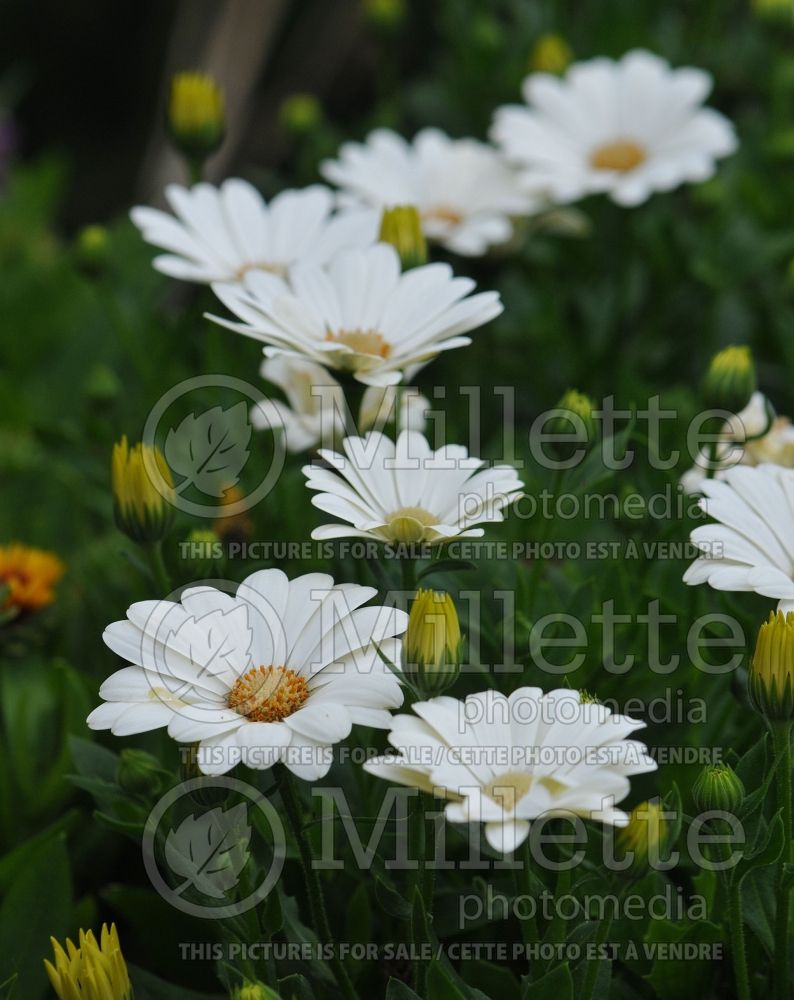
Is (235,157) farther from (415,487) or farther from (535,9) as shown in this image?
(415,487)

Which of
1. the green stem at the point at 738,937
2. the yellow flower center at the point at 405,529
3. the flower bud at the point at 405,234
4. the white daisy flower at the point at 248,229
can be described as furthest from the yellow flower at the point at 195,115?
the green stem at the point at 738,937

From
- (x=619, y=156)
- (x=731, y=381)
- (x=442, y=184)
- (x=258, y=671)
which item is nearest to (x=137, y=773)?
(x=258, y=671)

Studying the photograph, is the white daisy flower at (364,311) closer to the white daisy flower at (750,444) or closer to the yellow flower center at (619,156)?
the white daisy flower at (750,444)

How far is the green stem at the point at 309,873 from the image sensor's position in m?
0.57

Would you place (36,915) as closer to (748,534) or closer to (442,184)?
(748,534)

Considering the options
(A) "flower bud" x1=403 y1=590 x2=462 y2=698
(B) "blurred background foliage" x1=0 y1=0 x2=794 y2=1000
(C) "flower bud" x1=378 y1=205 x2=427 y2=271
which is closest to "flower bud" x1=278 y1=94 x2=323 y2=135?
(B) "blurred background foliage" x1=0 y1=0 x2=794 y2=1000

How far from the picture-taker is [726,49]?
1.61 meters

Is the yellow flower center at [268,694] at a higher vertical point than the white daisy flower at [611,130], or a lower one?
lower

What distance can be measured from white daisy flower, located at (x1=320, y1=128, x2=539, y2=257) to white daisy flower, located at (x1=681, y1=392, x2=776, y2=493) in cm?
32

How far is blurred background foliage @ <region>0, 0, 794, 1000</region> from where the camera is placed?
2.52 ft

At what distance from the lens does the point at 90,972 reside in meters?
0.56

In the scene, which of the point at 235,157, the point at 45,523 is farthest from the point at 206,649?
the point at 235,157

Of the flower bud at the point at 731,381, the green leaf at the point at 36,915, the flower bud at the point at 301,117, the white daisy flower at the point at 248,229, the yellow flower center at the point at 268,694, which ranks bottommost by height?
the green leaf at the point at 36,915

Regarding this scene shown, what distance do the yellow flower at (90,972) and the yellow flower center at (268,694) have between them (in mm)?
112
